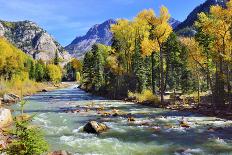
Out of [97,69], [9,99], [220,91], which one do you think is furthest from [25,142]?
[97,69]

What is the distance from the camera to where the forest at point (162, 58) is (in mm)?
50094

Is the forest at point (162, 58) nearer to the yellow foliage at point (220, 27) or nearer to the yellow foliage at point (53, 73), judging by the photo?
the yellow foliage at point (220, 27)

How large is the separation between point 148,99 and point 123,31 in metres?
19.3

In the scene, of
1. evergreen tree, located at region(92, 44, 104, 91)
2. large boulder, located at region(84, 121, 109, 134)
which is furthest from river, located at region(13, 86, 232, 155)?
evergreen tree, located at region(92, 44, 104, 91)

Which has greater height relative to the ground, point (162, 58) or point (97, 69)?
point (162, 58)

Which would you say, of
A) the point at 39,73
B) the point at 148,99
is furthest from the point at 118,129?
the point at 39,73

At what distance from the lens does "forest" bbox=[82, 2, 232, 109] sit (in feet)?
164

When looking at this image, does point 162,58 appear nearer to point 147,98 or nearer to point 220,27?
point 147,98

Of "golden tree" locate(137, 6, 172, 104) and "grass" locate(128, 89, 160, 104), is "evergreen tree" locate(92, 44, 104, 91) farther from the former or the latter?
"golden tree" locate(137, 6, 172, 104)

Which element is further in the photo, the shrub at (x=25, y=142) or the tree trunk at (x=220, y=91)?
the tree trunk at (x=220, y=91)

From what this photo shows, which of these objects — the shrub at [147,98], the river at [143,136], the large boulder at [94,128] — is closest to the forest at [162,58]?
the shrub at [147,98]

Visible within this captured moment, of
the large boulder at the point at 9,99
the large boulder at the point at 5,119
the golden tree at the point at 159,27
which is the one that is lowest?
the large boulder at the point at 5,119

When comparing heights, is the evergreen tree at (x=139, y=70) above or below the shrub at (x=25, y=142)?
above

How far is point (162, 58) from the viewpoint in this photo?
235ft
